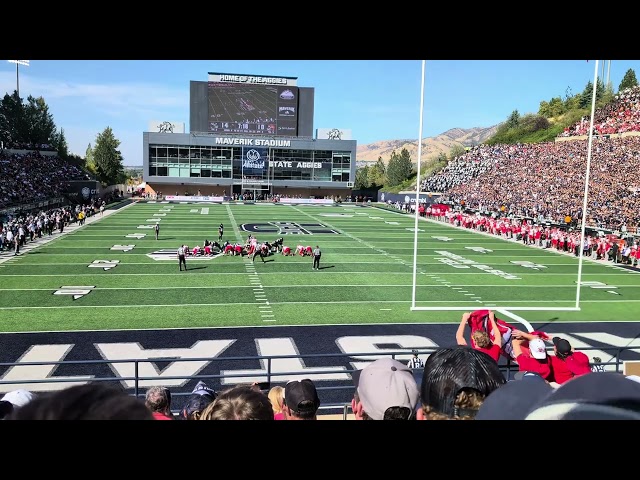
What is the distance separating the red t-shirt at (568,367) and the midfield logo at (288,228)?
Result: 81.6ft

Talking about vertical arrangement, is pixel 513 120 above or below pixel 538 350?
above

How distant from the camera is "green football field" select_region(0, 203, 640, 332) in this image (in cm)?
1350

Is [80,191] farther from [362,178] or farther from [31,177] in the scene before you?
[362,178]

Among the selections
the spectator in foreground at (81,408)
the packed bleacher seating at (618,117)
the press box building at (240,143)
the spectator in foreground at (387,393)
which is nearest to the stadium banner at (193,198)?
the press box building at (240,143)

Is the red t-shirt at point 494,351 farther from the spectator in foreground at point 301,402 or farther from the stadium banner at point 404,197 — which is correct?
the stadium banner at point 404,197

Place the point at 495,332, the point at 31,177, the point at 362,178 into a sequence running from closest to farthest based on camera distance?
the point at 495,332 < the point at 31,177 < the point at 362,178

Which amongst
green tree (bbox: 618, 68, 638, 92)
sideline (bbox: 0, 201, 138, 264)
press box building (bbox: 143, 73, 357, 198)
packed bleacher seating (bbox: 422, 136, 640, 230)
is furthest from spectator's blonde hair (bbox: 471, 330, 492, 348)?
green tree (bbox: 618, 68, 638, 92)

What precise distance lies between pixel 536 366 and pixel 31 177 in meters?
43.0

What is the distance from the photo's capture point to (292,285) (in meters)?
17.0

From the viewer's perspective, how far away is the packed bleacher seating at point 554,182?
33406 millimetres

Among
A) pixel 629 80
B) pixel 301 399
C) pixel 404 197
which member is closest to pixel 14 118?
pixel 404 197
